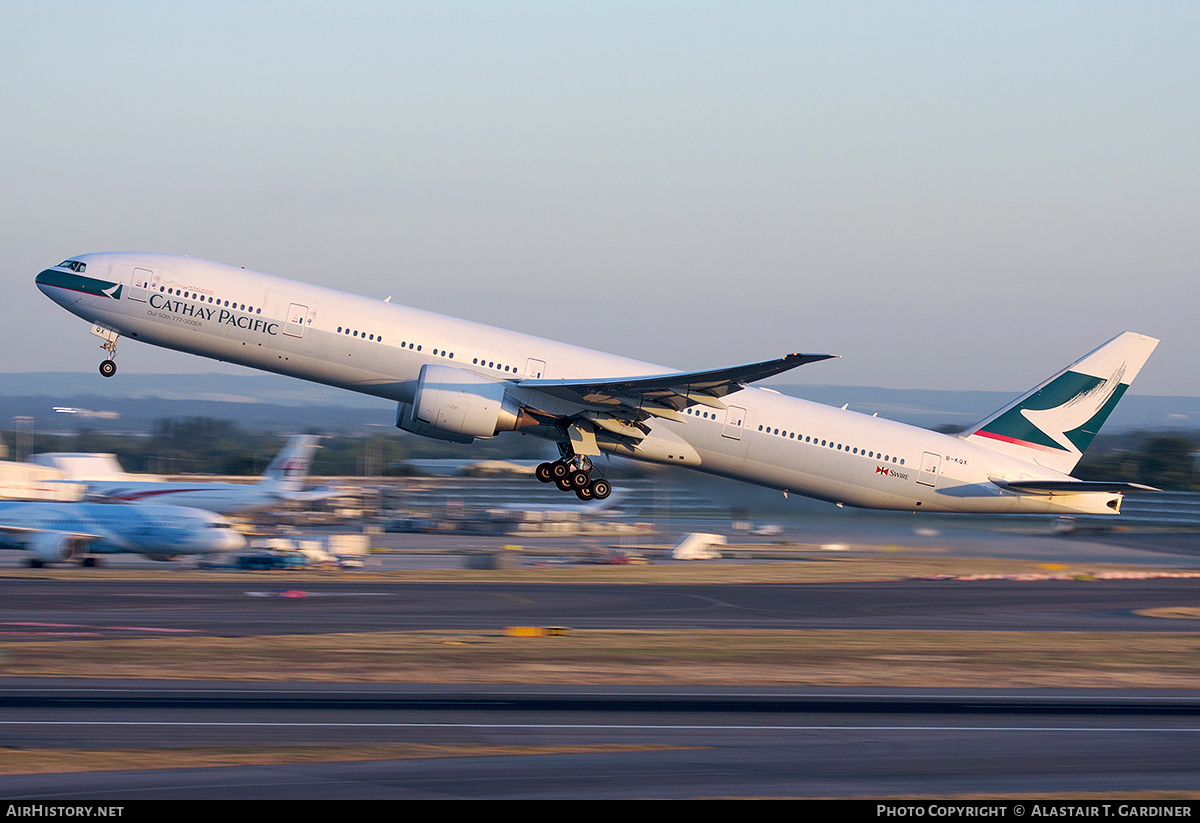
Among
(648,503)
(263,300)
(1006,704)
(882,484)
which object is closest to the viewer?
(1006,704)

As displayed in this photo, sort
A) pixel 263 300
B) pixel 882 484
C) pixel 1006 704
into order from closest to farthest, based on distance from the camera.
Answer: pixel 1006 704
pixel 263 300
pixel 882 484

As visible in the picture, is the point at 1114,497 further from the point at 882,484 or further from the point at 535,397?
the point at 535,397

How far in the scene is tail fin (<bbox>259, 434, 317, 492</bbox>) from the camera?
200 ft

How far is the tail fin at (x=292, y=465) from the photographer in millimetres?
60938

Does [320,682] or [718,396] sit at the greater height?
[718,396]

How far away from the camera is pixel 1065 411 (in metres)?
36.3

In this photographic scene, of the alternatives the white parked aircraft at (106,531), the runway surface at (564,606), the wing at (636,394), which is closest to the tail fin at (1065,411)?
the runway surface at (564,606)

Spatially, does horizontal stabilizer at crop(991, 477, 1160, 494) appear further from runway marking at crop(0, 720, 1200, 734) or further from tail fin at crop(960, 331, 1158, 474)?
runway marking at crop(0, 720, 1200, 734)

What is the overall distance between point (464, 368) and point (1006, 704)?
15.8 m

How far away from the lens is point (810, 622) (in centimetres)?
3331

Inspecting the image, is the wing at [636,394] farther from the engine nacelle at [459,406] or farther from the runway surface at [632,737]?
the runway surface at [632,737]

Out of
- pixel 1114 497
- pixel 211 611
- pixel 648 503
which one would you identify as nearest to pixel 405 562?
pixel 648 503

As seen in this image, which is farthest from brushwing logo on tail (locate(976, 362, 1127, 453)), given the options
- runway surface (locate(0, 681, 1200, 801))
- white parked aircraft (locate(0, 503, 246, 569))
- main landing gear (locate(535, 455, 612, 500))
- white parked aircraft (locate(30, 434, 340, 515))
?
white parked aircraft (locate(30, 434, 340, 515))

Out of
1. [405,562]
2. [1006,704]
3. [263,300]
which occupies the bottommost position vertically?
[405,562]
